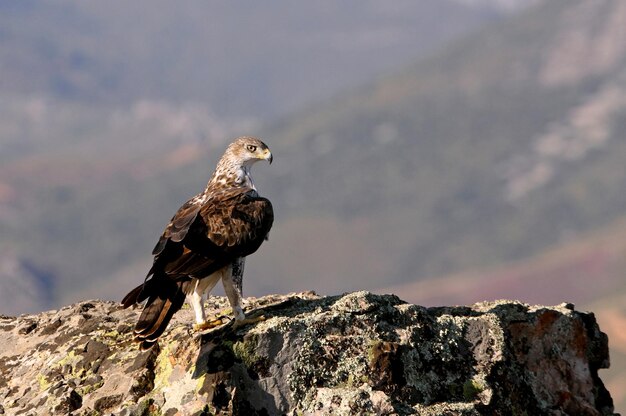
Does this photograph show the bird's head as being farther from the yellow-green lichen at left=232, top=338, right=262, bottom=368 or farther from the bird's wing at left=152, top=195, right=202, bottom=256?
the yellow-green lichen at left=232, top=338, right=262, bottom=368

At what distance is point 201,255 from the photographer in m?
14.1

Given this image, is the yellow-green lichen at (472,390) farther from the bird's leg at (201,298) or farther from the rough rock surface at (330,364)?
the bird's leg at (201,298)

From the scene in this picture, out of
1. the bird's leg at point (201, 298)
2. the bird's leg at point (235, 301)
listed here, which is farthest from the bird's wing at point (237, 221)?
the bird's leg at point (201, 298)

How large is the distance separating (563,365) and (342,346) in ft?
11.5

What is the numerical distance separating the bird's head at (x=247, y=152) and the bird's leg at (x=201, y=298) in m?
3.50

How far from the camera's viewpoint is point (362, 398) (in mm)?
11805

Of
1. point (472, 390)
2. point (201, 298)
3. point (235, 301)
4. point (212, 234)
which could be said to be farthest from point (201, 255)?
point (472, 390)

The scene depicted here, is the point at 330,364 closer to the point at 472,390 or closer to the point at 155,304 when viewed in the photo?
the point at 472,390

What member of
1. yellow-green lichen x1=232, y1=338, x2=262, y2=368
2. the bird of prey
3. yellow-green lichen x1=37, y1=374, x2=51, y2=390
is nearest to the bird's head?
the bird of prey

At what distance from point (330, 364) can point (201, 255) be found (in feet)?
9.24

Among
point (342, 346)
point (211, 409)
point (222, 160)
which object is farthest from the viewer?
point (222, 160)

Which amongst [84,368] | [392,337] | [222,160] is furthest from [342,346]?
[222,160]

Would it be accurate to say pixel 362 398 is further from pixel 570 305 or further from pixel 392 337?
pixel 570 305

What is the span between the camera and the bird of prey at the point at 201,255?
43.9 ft
